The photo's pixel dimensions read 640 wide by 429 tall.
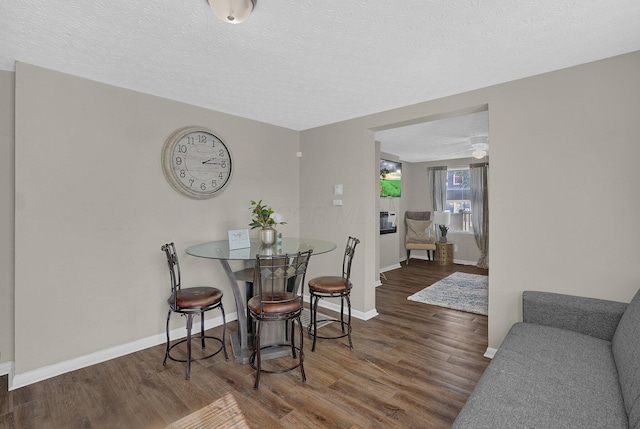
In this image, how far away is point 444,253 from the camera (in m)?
6.95

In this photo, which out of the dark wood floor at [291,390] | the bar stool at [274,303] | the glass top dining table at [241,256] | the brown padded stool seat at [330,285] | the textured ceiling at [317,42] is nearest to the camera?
the textured ceiling at [317,42]

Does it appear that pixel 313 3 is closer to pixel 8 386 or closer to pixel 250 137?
pixel 250 137

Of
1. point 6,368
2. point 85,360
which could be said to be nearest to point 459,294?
point 85,360

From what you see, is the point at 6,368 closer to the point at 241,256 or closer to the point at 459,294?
the point at 241,256

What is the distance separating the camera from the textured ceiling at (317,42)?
1.65 m

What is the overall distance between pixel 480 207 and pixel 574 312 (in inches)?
201

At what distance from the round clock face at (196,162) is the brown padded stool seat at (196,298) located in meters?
1.08

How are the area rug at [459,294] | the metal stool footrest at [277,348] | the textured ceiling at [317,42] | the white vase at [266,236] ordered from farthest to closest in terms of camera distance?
the area rug at [459,294]
the white vase at [266,236]
the metal stool footrest at [277,348]
the textured ceiling at [317,42]

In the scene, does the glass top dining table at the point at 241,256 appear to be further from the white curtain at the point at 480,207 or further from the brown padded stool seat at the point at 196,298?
the white curtain at the point at 480,207

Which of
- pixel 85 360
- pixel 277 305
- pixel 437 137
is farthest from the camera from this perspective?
pixel 437 137

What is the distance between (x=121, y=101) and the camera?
2.74 m

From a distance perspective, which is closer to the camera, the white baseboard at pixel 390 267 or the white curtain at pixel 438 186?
the white baseboard at pixel 390 267

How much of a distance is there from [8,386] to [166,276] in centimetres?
129

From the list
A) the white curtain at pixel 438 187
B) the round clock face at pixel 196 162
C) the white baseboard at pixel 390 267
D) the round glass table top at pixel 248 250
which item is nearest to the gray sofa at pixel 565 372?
the round glass table top at pixel 248 250
